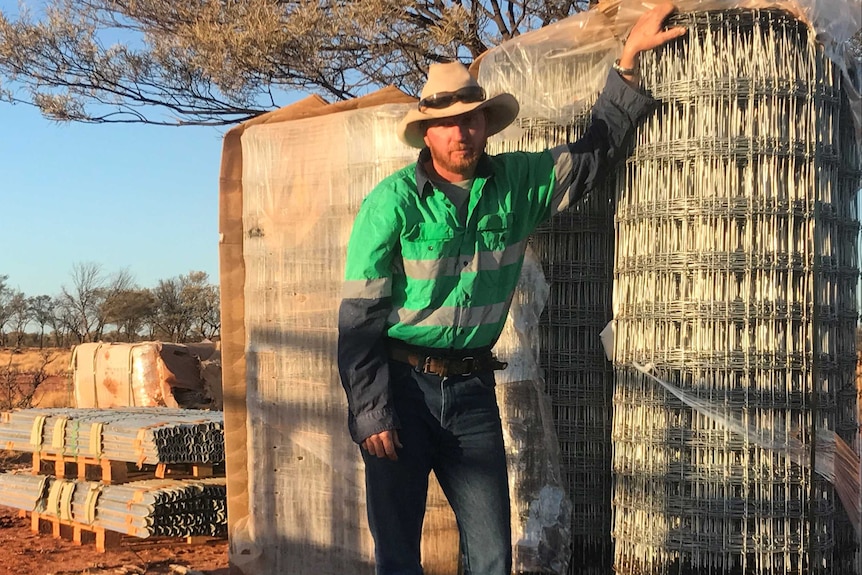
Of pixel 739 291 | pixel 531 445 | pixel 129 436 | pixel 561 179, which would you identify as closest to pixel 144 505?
pixel 129 436

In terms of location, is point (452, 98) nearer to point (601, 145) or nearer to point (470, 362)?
point (601, 145)

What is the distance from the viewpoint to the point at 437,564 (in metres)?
4.09

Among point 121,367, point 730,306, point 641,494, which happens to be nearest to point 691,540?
point 641,494

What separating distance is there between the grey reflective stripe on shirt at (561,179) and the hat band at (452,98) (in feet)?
1.33

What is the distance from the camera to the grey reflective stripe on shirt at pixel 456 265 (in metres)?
2.85

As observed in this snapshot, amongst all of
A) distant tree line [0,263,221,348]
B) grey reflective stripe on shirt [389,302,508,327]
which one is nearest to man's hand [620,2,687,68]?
grey reflective stripe on shirt [389,302,508,327]

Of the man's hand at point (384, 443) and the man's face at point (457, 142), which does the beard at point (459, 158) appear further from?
the man's hand at point (384, 443)

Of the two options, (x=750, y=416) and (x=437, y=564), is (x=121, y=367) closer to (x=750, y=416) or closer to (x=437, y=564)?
(x=437, y=564)

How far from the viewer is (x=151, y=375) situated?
29.5ft

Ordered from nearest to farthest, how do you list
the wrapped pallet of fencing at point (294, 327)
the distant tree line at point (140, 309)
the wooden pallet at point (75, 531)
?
the wrapped pallet of fencing at point (294, 327) → the wooden pallet at point (75, 531) → the distant tree line at point (140, 309)

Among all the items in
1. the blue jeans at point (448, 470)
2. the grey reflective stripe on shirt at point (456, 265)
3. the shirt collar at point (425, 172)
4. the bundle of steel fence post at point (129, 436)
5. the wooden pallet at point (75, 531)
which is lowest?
the wooden pallet at point (75, 531)

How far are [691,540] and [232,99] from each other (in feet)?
21.2

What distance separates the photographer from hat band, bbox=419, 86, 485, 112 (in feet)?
9.56

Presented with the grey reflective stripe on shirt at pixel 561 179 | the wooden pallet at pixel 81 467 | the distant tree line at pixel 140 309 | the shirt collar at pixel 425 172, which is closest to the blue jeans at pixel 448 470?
the shirt collar at pixel 425 172
